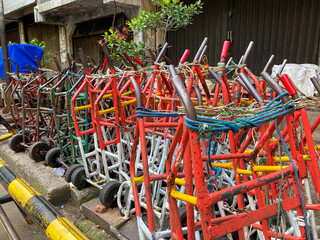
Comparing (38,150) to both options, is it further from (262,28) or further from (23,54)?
(262,28)

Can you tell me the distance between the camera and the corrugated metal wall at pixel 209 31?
20.6 feet

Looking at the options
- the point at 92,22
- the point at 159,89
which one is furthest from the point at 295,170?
the point at 92,22

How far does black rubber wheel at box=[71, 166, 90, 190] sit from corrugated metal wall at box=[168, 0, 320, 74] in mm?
4332

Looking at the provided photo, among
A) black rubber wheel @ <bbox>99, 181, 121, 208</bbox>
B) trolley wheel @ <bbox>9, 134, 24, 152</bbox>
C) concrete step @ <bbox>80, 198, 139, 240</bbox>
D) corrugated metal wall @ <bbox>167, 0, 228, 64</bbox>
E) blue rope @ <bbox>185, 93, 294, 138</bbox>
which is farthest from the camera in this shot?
corrugated metal wall @ <bbox>167, 0, 228, 64</bbox>

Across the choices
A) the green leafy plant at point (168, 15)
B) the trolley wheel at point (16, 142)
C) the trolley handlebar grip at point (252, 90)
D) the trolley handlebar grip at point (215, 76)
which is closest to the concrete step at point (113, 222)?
the trolley handlebar grip at point (215, 76)

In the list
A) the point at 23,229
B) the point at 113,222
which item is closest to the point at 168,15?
the point at 113,222

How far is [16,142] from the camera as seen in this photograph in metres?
4.85

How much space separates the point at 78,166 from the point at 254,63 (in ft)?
14.2

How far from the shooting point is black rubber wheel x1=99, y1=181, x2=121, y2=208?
2840mm

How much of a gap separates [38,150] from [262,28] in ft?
16.2

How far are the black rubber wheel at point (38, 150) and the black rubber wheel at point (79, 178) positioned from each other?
4.10 ft

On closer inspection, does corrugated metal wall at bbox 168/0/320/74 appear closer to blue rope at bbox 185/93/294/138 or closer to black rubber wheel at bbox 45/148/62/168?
black rubber wheel at bbox 45/148/62/168

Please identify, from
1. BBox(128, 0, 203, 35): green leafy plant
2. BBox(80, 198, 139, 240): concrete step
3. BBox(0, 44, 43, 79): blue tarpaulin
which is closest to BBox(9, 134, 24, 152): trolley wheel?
BBox(80, 198, 139, 240): concrete step

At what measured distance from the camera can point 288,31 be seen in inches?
212
